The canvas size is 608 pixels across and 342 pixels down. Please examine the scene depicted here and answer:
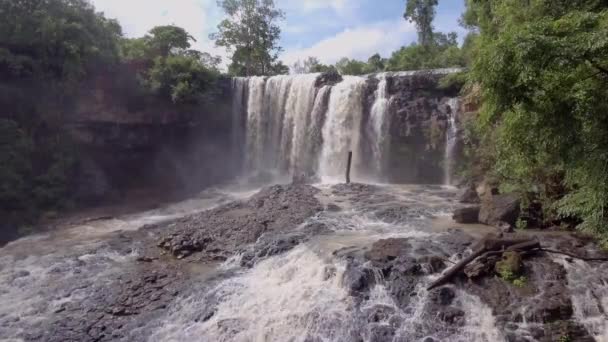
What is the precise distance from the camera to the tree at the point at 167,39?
26938 mm

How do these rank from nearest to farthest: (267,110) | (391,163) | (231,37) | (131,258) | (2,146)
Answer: (131,258) < (2,146) < (391,163) < (267,110) < (231,37)

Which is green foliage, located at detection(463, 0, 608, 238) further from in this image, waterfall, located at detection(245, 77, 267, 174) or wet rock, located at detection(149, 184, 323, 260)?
waterfall, located at detection(245, 77, 267, 174)

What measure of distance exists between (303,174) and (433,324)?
13.9 metres

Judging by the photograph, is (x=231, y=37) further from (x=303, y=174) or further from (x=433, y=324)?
(x=433, y=324)

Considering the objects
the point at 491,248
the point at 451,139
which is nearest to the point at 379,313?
the point at 491,248

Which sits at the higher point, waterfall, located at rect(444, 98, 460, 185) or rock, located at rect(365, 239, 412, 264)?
waterfall, located at rect(444, 98, 460, 185)

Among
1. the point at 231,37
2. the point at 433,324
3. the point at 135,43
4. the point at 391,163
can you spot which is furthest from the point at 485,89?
the point at 231,37

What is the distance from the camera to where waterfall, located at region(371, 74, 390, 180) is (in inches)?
805

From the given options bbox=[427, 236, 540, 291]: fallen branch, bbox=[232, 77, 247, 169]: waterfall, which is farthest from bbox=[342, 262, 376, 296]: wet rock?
bbox=[232, 77, 247, 169]: waterfall

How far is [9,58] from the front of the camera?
17.8 metres

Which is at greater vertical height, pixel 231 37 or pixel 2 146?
pixel 231 37

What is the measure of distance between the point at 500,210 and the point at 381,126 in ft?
32.7

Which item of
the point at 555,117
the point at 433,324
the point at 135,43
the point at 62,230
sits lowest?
the point at 62,230

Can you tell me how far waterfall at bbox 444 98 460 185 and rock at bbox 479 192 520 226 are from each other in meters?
6.77
